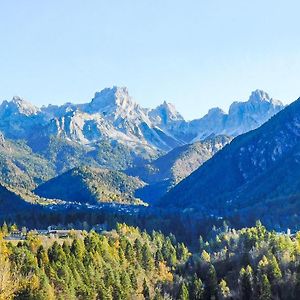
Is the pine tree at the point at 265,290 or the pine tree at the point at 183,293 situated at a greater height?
the pine tree at the point at 183,293

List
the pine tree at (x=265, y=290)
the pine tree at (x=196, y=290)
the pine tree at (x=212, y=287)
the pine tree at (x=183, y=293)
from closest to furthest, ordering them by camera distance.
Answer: the pine tree at (x=265, y=290)
the pine tree at (x=183, y=293)
the pine tree at (x=196, y=290)
the pine tree at (x=212, y=287)

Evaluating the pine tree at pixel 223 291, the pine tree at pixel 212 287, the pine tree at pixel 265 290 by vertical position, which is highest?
the pine tree at pixel 212 287

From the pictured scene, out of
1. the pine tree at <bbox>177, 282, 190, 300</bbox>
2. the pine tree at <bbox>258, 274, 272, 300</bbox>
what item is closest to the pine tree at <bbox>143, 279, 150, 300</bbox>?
the pine tree at <bbox>177, 282, 190, 300</bbox>

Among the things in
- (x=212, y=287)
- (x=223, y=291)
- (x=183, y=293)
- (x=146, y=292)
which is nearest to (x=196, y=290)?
(x=212, y=287)

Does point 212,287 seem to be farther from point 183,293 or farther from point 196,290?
point 183,293

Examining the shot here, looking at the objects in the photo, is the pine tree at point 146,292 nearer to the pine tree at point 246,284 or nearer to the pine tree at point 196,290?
the pine tree at point 196,290

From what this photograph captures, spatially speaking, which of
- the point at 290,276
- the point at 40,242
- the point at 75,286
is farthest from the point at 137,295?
the point at 290,276

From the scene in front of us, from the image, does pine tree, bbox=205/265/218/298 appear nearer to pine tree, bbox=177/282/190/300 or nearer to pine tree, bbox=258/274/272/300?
pine tree, bbox=177/282/190/300

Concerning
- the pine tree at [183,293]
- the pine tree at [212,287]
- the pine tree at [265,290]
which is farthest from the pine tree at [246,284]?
the pine tree at [183,293]

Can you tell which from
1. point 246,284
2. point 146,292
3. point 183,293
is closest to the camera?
point 183,293

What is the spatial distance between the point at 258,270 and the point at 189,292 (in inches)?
987

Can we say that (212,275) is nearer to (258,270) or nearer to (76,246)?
(258,270)

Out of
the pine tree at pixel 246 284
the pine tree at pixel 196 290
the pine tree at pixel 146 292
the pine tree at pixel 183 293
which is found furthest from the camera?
the pine tree at pixel 196 290

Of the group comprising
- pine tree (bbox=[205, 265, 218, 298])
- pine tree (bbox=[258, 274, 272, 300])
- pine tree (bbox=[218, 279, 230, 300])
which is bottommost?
pine tree (bbox=[258, 274, 272, 300])
